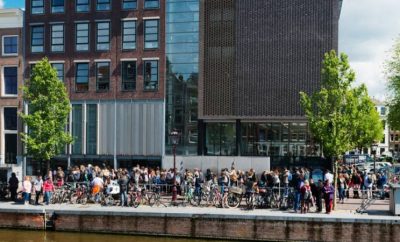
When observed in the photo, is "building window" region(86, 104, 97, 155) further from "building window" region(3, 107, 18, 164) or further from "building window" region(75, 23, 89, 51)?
"building window" region(3, 107, 18, 164)

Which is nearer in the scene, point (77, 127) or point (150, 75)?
point (150, 75)

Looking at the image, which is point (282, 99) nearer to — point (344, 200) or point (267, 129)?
point (267, 129)

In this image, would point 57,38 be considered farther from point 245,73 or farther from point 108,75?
point 245,73

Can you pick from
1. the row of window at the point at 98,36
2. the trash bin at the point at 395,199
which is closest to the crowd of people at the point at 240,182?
the trash bin at the point at 395,199

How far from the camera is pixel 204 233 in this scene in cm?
2281

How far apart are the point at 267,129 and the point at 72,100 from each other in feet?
46.3

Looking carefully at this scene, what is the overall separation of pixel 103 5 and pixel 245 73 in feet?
37.4

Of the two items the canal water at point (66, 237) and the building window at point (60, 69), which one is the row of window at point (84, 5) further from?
the canal water at point (66, 237)

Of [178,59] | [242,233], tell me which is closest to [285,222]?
[242,233]

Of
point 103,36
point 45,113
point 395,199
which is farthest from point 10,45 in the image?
point 395,199

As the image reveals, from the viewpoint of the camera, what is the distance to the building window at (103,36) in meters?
39.5

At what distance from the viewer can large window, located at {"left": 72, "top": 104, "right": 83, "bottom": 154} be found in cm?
3962

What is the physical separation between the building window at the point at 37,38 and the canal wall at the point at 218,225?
18510mm

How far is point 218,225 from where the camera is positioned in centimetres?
2259
